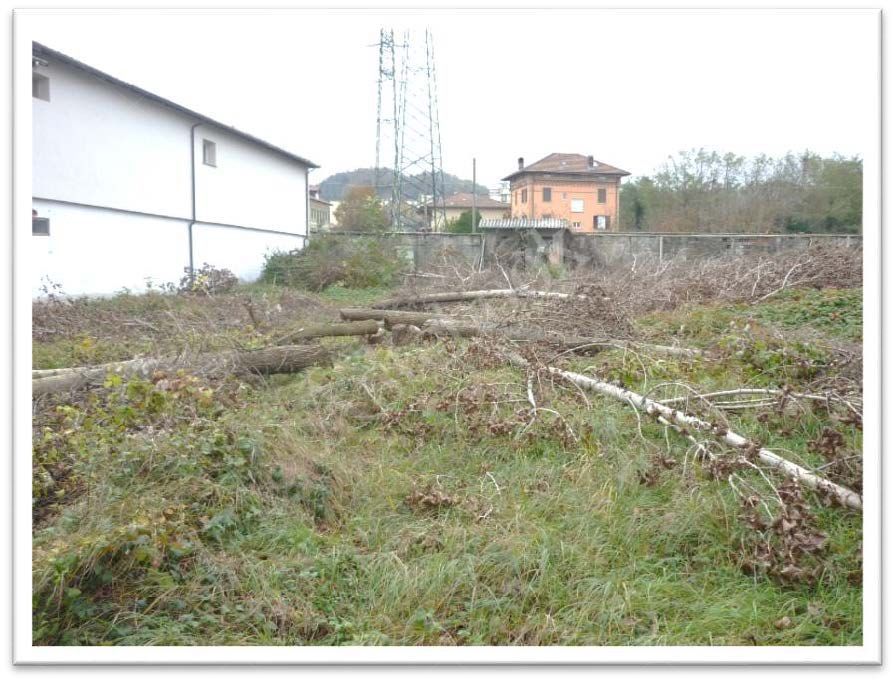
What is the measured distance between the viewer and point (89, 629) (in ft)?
9.34

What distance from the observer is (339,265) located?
59.3ft

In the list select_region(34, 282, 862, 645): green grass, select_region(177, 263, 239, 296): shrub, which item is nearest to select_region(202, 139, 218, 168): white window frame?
select_region(177, 263, 239, 296): shrub

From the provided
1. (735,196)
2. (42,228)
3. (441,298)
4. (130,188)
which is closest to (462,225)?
(735,196)

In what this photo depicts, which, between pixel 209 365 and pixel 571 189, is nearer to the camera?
pixel 209 365

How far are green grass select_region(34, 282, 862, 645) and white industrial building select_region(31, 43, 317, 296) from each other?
6.18 meters

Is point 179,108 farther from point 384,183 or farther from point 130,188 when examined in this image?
point 384,183

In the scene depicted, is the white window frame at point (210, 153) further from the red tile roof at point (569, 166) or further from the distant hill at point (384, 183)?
the red tile roof at point (569, 166)

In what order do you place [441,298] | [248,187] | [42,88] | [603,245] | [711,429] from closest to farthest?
1. [711,429]
2. [441,298]
3. [42,88]
4. [603,245]
5. [248,187]

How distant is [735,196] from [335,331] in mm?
20985

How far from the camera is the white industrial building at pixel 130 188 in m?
12.1

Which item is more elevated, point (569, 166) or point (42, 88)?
point (569, 166)

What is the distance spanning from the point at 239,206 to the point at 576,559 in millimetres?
17968
